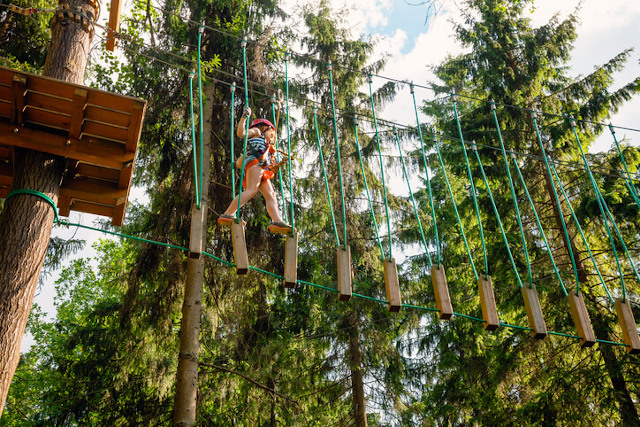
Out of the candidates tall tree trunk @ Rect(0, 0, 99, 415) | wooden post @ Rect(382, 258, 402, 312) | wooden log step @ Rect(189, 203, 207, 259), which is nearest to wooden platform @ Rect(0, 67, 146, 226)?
tall tree trunk @ Rect(0, 0, 99, 415)

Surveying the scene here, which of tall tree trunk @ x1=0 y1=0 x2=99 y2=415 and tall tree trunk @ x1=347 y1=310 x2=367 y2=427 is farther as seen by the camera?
tall tree trunk @ x1=347 y1=310 x2=367 y2=427

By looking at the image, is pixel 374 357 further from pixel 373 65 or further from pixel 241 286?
pixel 373 65

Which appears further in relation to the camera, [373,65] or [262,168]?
[373,65]

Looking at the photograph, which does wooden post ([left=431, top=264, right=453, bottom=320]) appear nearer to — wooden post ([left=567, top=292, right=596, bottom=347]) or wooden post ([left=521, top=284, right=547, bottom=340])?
wooden post ([left=521, top=284, right=547, bottom=340])

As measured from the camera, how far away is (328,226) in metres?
9.59

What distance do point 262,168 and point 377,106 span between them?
20.8 ft

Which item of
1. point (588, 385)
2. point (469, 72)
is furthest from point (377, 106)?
point (588, 385)

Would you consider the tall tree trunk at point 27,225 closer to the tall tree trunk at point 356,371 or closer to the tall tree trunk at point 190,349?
the tall tree trunk at point 190,349

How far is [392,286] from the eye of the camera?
3656 mm

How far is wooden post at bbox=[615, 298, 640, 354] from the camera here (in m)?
3.99

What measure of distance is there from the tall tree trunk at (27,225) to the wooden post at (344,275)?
1.77 metres

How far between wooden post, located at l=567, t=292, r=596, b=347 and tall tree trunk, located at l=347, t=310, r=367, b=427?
16.8 feet

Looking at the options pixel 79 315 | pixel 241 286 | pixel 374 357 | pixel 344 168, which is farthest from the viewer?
pixel 79 315

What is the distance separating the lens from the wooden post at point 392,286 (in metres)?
3.56
